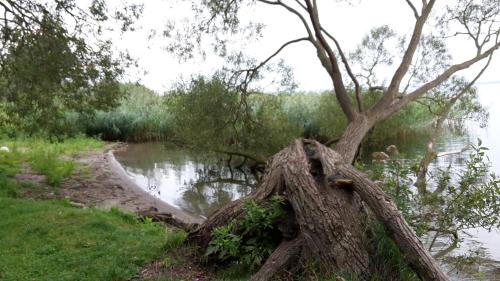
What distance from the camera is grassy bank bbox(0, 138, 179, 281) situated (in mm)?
5552

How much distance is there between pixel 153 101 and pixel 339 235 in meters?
22.8

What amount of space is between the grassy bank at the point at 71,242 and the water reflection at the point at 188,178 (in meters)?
4.40

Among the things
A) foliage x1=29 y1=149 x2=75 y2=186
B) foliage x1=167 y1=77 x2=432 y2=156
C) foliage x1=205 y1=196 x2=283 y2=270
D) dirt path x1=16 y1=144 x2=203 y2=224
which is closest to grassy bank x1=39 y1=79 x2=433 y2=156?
foliage x1=167 y1=77 x2=432 y2=156

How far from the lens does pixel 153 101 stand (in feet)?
87.1

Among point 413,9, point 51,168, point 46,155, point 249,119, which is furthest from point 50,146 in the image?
point 413,9

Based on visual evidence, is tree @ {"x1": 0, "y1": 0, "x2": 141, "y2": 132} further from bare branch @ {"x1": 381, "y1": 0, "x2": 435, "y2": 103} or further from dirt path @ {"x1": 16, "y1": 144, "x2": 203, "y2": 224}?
bare branch @ {"x1": 381, "y1": 0, "x2": 435, "y2": 103}

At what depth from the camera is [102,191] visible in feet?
38.3

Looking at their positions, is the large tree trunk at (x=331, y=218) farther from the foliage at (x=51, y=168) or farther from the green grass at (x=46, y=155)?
the green grass at (x=46, y=155)

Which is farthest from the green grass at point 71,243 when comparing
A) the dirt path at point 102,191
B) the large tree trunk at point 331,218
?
the dirt path at point 102,191

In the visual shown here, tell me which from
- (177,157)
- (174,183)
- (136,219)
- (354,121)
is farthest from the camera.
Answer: (177,157)

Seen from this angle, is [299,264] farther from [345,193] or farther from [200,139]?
[200,139]

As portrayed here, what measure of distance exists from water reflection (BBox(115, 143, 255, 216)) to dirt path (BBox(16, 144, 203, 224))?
945 mm

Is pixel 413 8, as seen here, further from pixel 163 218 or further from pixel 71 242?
pixel 71 242

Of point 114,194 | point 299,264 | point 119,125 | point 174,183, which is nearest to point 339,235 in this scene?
point 299,264
